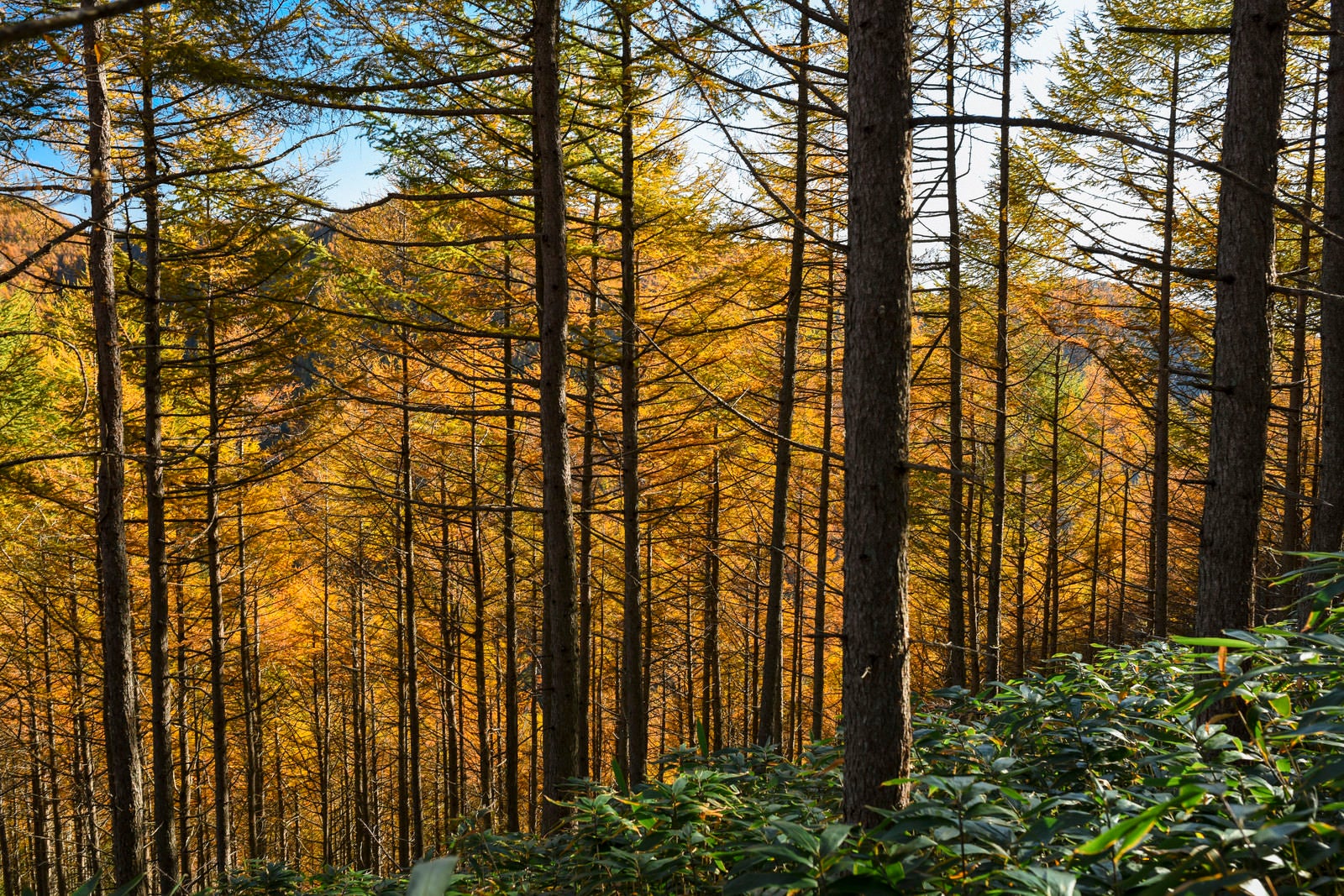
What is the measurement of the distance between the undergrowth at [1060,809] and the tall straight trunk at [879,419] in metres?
0.27

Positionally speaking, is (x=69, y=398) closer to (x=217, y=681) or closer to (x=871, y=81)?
(x=217, y=681)

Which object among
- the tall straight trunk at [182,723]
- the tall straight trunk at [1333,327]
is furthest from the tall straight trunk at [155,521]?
the tall straight trunk at [1333,327]

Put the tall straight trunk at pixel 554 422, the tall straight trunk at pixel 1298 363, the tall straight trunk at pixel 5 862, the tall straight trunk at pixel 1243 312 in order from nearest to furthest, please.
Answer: the tall straight trunk at pixel 1243 312, the tall straight trunk at pixel 554 422, the tall straight trunk at pixel 1298 363, the tall straight trunk at pixel 5 862

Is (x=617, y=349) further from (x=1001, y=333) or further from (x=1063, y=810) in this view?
(x=1063, y=810)

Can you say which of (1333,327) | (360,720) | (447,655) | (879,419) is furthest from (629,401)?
(360,720)

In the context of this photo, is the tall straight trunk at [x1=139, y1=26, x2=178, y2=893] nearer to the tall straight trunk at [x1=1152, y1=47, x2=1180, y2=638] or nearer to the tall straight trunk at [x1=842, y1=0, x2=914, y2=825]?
the tall straight trunk at [x1=842, y1=0, x2=914, y2=825]

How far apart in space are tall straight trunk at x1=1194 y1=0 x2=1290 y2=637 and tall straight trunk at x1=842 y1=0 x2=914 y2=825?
8.96 feet

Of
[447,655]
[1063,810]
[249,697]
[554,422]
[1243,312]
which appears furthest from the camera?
[249,697]

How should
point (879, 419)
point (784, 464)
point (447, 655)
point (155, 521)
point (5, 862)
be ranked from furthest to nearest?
point (5, 862) → point (447, 655) → point (784, 464) → point (155, 521) → point (879, 419)

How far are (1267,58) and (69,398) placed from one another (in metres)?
14.7

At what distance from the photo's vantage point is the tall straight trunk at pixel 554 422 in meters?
5.03

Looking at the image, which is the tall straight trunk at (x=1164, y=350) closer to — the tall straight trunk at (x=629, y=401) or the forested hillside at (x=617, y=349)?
the forested hillside at (x=617, y=349)

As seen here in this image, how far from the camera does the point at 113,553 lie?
638cm

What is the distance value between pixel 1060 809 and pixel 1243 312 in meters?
3.27
